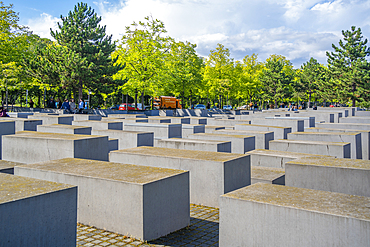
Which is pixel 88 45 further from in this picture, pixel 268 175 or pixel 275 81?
pixel 275 81

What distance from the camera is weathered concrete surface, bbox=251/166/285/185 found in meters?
6.97

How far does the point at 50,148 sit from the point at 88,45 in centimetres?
2785

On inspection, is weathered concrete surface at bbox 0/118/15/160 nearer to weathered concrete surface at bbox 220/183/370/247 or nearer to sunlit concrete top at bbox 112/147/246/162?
sunlit concrete top at bbox 112/147/246/162

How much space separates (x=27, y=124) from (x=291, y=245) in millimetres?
10180

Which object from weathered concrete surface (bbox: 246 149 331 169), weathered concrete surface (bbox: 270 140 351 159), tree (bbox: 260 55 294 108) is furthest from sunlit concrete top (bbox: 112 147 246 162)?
tree (bbox: 260 55 294 108)

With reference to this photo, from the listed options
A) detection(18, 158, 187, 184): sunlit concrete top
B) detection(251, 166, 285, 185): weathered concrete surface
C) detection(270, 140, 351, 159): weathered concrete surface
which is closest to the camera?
detection(18, 158, 187, 184): sunlit concrete top

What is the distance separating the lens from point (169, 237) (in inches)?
197

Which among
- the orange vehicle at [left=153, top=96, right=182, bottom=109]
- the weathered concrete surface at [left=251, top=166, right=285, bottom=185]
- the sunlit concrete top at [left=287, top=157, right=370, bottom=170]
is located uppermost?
the orange vehicle at [left=153, top=96, right=182, bottom=109]

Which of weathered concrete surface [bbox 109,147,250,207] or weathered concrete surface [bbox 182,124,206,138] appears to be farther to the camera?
weathered concrete surface [bbox 182,124,206,138]

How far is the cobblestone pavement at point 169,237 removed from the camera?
467 cm

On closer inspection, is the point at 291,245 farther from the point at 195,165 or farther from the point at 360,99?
the point at 360,99

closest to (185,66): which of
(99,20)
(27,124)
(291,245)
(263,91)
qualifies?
(99,20)

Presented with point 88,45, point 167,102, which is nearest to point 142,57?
point 88,45

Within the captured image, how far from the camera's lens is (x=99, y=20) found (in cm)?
3616
